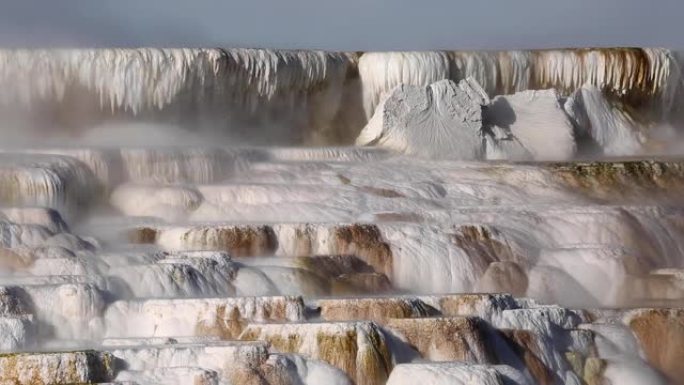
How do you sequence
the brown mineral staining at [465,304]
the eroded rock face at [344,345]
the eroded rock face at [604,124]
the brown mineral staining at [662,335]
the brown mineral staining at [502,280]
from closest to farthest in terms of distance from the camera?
the eroded rock face at [344,345], the brown mineral staining at [465,304], the brown mineral staining at [662,335], the brown mineral staining at [502,280], the eroded rock face at [604,124]

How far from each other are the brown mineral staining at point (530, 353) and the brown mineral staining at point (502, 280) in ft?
6.93

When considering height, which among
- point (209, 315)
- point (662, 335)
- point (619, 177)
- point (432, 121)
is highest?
point (432, 121)

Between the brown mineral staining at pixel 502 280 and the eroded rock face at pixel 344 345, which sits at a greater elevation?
the brown mineral staining at pixel 502 280

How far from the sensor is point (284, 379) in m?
12.5

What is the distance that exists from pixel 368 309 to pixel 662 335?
8.28ft

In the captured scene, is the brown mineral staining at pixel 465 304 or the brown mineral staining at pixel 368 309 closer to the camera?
the brown mineral staining at pixel 368 309

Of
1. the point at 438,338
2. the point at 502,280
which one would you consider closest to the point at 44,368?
the point at 438,338

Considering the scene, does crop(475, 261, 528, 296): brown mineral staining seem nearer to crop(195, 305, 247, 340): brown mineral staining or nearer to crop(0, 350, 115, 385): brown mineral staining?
crop(195, 305, 247, 340): brown mineral staining

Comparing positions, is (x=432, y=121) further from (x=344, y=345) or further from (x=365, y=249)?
(x=344, y=345)

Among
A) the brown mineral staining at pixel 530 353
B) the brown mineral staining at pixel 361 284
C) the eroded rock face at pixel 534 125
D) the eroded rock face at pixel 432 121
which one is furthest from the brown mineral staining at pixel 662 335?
the eroded rock face at pixel 534 125

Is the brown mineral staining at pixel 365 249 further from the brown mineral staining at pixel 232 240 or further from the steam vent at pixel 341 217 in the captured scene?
the brown mineral staining at pixel 232 240

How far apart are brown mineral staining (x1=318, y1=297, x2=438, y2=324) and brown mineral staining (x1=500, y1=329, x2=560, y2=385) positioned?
0.75m

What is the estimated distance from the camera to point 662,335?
48.1ft

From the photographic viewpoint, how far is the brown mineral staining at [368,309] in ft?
44.5
